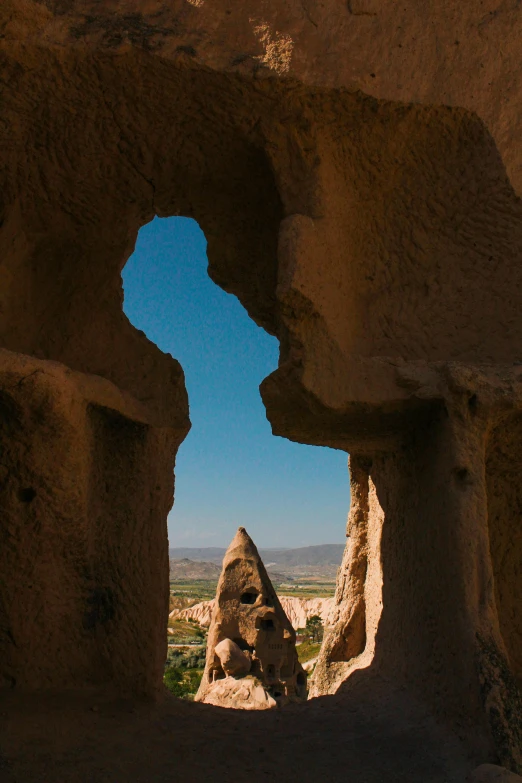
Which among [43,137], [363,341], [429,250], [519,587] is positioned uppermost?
[43,137]

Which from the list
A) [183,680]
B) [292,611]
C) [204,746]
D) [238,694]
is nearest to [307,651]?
[183,680]

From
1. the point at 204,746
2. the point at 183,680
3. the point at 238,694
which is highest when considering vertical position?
the point at 204,746

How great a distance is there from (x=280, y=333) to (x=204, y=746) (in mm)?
2307

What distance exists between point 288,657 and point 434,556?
655 centimetres

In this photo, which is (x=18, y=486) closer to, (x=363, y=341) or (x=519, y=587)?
(x=363, y=341)

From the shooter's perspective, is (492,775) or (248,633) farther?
(248,633)

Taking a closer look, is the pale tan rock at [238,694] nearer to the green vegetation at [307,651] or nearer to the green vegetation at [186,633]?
the green vegetation at [307,651]

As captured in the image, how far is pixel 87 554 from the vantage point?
3945 millimetres

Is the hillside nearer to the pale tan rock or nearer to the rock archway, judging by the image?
the pale tan rock

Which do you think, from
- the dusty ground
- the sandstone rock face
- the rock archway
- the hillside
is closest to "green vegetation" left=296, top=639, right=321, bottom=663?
the dusty ground

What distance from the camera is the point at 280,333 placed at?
4.20 meters

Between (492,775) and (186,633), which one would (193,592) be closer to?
(186,633)

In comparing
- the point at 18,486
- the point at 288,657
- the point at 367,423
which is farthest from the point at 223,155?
the point at 288,657

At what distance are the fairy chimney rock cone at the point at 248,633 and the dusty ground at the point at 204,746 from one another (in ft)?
16.2
